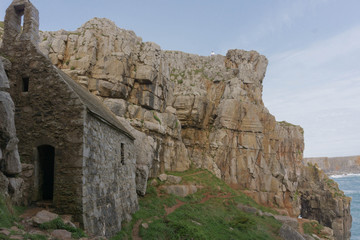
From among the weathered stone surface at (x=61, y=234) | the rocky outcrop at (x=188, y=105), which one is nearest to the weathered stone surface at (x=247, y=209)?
the rocky outcrop at (x=188, y=105)

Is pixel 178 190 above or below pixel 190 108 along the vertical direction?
below

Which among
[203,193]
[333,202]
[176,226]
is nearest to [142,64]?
[203,193]

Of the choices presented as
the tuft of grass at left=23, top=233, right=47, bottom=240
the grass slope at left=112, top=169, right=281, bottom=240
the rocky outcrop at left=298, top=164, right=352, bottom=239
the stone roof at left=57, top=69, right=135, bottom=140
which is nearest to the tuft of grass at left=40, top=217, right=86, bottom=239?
the tuft of grass at left=23, top=233, right=47, bottom=240

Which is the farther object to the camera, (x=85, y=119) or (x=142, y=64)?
(x=142, y=64)

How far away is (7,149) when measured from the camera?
797 cm

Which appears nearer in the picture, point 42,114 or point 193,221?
point 42,114

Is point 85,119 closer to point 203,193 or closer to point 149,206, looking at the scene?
point 149,206

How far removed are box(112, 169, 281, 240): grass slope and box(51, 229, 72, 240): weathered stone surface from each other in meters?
3.64

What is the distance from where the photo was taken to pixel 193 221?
16.7 m

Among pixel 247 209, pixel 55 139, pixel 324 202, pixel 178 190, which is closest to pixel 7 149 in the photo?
pixel 55 139

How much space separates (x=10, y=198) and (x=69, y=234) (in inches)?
98.4

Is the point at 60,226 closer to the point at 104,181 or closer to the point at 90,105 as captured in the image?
the point at 104,181

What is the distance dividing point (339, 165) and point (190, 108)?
169 meters

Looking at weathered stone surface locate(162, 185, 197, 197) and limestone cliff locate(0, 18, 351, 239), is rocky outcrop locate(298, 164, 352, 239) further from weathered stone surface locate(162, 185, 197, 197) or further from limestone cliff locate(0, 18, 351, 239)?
weathered stone surface locate(162, 185, 197, 197)
